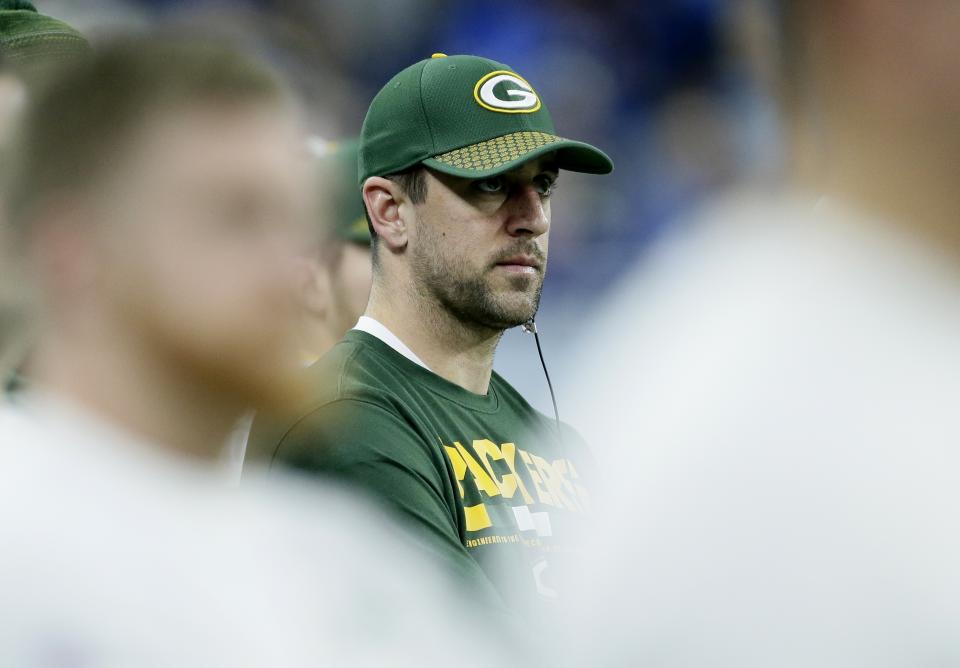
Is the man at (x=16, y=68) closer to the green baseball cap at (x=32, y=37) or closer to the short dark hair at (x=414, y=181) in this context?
the green baseball cap at (x=32, y=37)

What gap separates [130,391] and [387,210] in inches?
56.5

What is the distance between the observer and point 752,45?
951 millimetres

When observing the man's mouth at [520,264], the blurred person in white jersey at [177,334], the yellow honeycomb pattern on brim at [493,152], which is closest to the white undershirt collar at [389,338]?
the man's mouth at [520,264]

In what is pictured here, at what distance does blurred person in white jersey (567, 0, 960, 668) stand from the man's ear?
1785 mm

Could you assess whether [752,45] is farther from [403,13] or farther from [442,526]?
[403,13]

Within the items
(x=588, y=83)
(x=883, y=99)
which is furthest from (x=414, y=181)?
(x=588, y=83)

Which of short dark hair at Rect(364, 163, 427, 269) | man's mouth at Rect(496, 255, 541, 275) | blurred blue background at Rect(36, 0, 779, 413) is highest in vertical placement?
blurred blue background at Rect(36, 0, 779, 413)

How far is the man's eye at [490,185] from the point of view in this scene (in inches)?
96.8

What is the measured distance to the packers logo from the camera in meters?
2.47

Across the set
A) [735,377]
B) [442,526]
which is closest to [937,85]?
[735,377]

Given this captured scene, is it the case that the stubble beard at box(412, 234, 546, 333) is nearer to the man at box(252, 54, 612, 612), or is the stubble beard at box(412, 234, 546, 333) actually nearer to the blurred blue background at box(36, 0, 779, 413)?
the man at box(252, 54, 612, 612)

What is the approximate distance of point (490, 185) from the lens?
2.46 m

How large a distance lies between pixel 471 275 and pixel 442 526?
2.08 feet

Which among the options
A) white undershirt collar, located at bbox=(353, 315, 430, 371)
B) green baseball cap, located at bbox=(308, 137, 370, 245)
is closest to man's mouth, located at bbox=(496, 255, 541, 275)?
white undershirt collar, located at bbox=(353, 315, 430, 371)
